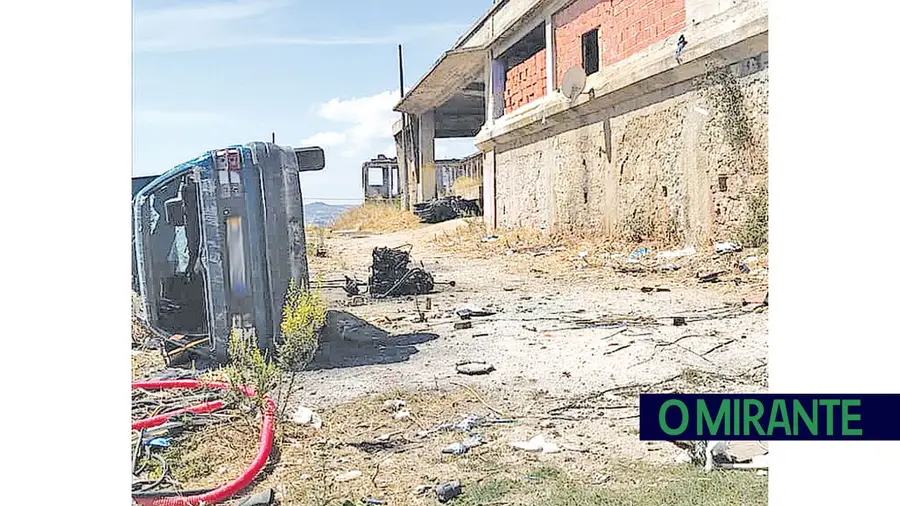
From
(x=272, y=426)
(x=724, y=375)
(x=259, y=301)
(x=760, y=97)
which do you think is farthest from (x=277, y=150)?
(x=760, y=97)

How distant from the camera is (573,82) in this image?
19.0 ft

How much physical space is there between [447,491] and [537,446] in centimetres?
29

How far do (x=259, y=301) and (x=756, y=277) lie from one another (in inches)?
89.2

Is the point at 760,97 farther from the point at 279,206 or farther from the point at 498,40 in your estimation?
the point at 498,40

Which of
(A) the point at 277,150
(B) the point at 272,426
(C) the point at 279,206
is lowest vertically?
(B) the point at 272,426

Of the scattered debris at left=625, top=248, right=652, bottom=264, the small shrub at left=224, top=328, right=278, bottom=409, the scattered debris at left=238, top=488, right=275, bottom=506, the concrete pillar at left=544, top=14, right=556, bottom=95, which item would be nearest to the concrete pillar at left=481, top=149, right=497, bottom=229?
the concrete pillar at left=544, top=14, right=556, bottom=95

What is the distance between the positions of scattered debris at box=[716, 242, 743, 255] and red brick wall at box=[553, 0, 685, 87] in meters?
1.33

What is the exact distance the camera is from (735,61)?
3904mm

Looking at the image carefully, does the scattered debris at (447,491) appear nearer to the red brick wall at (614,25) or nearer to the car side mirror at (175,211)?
the car side mirror at (175,211)

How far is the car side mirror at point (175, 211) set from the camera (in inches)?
91.9
